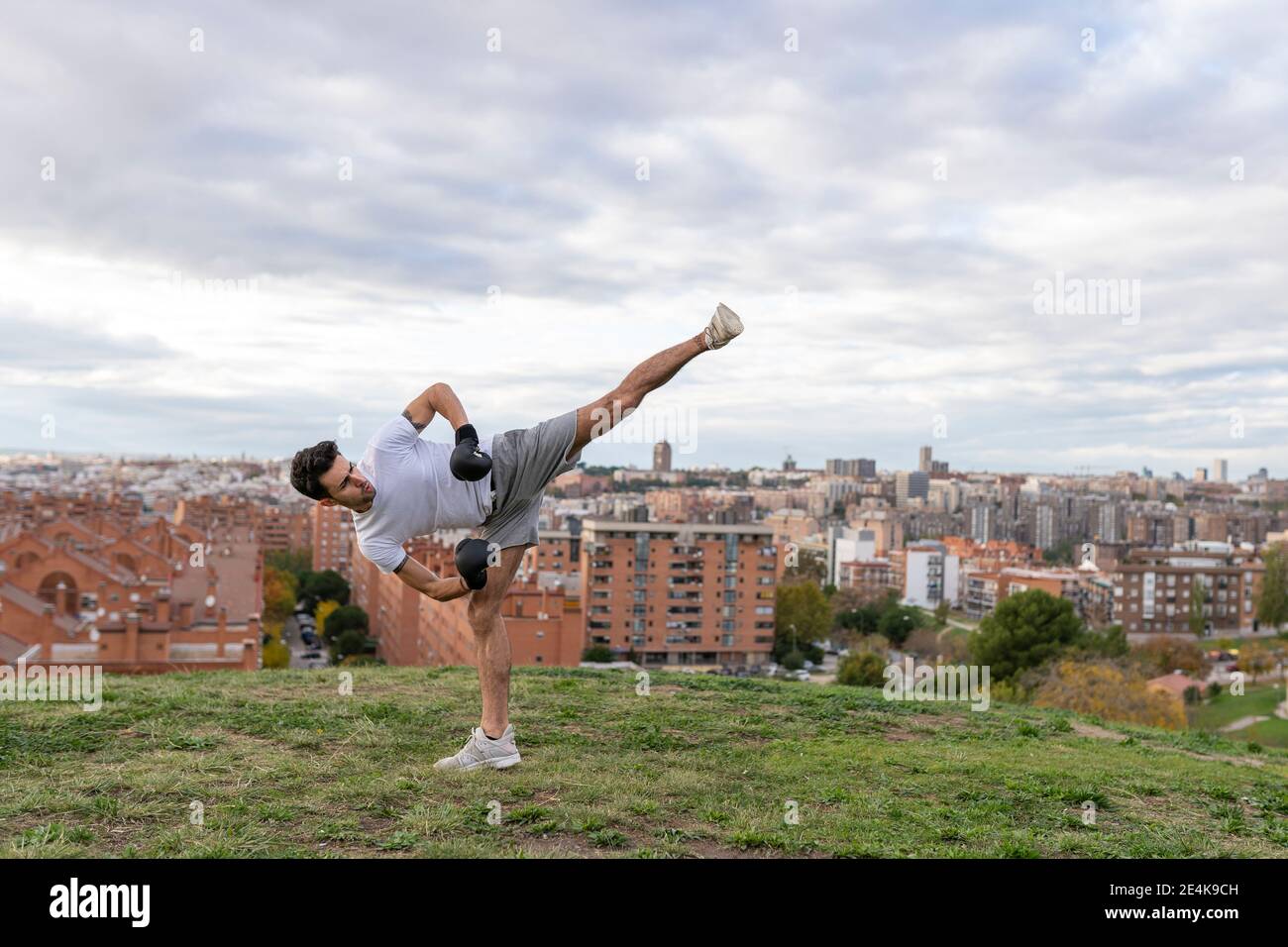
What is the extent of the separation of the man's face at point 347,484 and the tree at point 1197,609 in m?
88.1

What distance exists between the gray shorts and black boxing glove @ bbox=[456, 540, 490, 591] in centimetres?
50

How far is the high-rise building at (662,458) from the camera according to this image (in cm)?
16707

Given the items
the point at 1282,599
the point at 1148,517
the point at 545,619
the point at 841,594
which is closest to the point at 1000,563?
the point at 1282,599

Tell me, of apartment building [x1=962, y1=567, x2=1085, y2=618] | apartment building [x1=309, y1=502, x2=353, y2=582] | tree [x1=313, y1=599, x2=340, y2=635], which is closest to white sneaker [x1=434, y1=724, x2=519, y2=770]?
tree [x1=313, y1=599, x2=340, y2=635]

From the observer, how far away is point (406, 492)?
5.20 meters

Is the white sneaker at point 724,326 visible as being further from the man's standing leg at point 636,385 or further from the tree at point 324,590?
the tree at point 324,590

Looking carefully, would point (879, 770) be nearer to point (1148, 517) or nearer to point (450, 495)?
point (450, 495)

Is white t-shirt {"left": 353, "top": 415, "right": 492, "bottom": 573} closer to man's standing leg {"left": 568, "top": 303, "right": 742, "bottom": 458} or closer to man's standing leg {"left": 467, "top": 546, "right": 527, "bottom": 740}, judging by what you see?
man's standing leg {"left": 467, "top": 546, "right": 527, "bottom": 740}

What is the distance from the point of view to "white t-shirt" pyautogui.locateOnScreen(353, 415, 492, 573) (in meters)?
5.17

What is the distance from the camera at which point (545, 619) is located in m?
34.9

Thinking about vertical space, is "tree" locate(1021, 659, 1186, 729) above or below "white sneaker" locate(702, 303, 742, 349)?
below

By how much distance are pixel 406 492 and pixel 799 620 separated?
206 ft

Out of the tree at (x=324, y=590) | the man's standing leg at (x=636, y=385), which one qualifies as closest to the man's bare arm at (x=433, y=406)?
the man's standing leg at (x=636, y=385)
